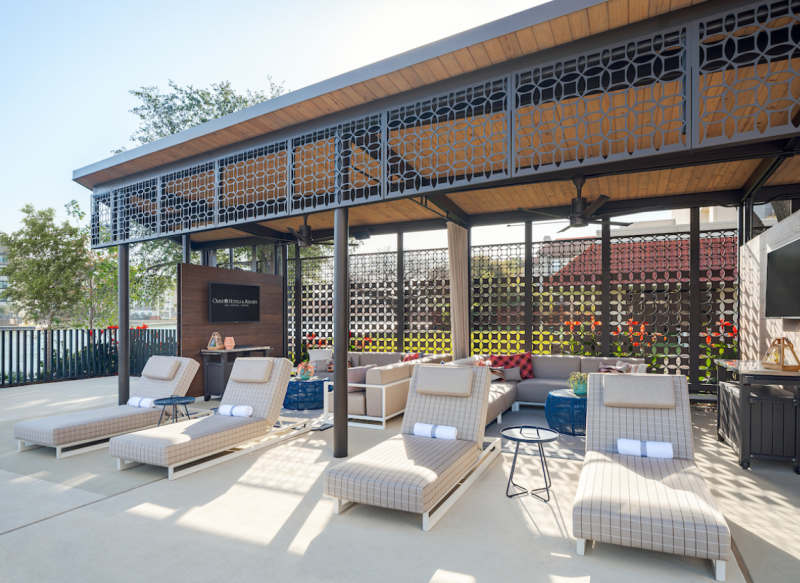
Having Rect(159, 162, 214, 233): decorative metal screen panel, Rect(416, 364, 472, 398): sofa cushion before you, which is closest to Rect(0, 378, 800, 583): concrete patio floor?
Rect(416, 364, 472, 398): sofa cushion

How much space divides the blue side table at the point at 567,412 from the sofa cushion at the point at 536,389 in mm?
1094

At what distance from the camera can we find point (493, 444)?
4438mm

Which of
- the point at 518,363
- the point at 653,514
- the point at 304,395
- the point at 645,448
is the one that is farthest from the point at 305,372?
the point at 653,514

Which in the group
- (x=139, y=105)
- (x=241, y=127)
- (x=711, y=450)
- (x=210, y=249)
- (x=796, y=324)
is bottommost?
(x=711, y=450)

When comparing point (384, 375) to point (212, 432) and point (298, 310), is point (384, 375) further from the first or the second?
point (298, 310)

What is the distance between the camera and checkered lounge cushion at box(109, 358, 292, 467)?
3941 mm

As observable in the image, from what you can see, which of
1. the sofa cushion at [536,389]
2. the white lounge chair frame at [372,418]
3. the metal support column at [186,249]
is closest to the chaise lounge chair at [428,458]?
the white lounge chair frame at [372,418]

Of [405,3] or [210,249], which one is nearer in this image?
[405,3]

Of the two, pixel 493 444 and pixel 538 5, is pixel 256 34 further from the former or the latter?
pixel 493 444

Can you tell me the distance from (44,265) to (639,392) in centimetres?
1313

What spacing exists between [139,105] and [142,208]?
8.45 m

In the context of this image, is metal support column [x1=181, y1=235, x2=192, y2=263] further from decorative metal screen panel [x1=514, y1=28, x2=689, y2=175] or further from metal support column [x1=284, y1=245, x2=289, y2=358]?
decorative metal screen panel [x1=514, y1=28, x2=689, y2=175]

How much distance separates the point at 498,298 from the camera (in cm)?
843

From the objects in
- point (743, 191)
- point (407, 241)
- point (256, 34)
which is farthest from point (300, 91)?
point (256, 34)
